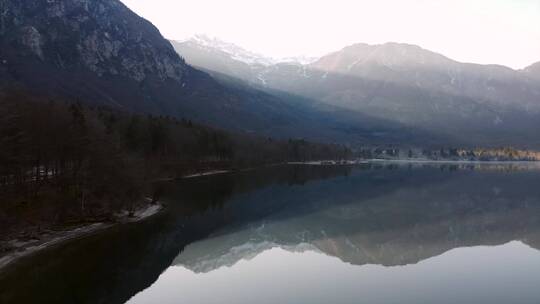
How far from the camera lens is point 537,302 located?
105 ft

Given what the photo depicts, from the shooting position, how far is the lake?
33.2 metres

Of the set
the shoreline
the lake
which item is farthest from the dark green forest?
the lake

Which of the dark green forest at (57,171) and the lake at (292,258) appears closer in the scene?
the lake at (292,258)

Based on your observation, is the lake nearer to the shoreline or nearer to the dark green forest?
the shoreline

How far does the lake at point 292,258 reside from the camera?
1308 inches

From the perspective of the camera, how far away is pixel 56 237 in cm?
4556

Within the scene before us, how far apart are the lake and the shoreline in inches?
38.4

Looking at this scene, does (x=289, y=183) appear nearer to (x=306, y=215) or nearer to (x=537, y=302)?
(x=306, y=215)

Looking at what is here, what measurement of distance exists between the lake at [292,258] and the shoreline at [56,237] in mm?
975

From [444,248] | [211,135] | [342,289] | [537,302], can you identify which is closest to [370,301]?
[342,289]

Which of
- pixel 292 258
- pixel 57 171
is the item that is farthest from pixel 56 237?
pixel 57 171

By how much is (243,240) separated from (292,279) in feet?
50.2

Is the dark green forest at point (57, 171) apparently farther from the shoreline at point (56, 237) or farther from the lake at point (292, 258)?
the lake at point (292, 258)

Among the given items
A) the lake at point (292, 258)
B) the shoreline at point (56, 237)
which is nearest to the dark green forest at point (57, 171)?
the shoreline at point (56, 237)
